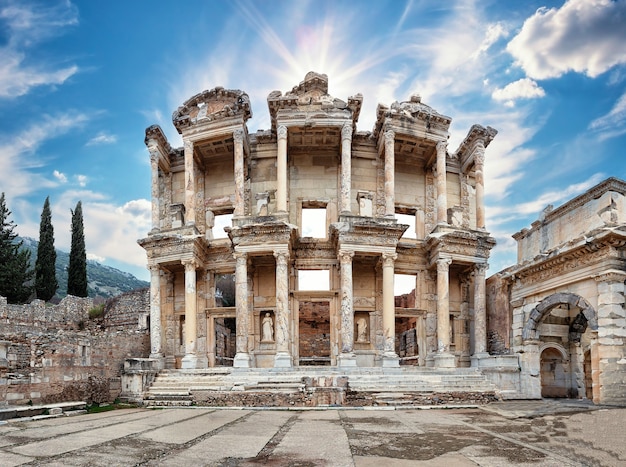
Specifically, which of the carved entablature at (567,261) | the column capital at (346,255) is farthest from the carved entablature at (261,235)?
the carved entablature at (567,261)

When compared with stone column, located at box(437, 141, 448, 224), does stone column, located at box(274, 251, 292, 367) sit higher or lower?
lower

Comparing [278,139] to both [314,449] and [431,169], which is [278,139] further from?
[314,449]

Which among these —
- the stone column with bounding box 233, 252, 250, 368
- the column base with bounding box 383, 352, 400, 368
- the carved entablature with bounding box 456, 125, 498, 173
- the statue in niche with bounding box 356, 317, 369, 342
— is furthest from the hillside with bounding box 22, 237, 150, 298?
the carved entablature with bounding box 456, 125, 498, 173

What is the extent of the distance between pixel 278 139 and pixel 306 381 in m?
10.7

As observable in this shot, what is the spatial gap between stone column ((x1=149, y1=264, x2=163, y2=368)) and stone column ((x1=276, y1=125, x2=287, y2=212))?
246 inches

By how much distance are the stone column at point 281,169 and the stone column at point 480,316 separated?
9.05m

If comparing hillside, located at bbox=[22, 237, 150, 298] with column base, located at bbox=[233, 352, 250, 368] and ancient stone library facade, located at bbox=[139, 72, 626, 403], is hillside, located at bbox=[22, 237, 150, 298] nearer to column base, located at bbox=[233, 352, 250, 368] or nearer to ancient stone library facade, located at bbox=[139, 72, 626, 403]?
ancient stone library facade, located at bbox=[139, 72, 626, 403]

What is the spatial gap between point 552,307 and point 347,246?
785 cm

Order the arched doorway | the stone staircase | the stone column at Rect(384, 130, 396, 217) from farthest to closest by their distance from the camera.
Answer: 1. the stone column at Rect(384, 130, 396, 217)
2. the arched doorway
3. the stone staircase

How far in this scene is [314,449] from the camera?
795 centimetres

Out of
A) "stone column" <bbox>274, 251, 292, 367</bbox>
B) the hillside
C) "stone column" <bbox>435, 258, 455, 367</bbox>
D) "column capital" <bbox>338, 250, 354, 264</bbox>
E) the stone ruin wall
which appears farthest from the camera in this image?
the hillside

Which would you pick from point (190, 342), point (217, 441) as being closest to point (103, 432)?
point (217, 441)

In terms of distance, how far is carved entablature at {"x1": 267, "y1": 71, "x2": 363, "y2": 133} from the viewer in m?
21.8

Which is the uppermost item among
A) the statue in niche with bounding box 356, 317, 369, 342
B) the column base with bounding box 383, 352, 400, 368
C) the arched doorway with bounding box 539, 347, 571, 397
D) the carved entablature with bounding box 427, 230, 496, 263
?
the carved entablature with bounding box 427, 230, 496, 263
